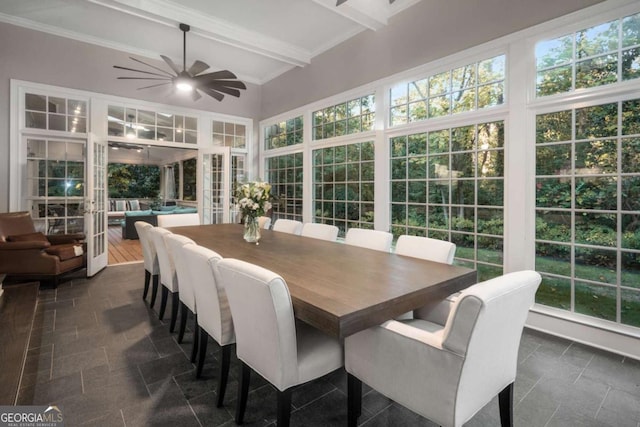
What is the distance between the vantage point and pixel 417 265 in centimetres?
200

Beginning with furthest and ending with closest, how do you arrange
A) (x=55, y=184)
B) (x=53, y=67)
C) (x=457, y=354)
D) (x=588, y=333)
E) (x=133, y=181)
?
(x=133, y=181) < (x=55, y=184) < (x=53, y=67) < (x=588, y=333) < (x=457, y=354)

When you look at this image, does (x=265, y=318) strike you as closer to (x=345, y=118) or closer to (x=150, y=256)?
(x=150, y=256)

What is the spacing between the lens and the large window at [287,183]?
5.76m

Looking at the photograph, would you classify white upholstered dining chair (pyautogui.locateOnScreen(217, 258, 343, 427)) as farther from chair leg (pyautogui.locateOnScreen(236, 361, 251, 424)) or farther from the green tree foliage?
the green tree foliage

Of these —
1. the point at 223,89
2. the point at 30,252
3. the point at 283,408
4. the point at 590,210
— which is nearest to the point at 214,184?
the point at 223,89

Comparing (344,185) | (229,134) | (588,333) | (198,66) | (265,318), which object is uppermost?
(198,66)

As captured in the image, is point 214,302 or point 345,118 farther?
point 345,118

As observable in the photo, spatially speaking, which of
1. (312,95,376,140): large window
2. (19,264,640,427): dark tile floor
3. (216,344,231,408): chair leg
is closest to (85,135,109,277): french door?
(19,264,640,427): dark tile floor

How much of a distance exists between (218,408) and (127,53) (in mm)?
5555

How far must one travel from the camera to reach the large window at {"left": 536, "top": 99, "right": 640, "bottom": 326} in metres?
2.37

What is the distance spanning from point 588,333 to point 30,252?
19.2 feet

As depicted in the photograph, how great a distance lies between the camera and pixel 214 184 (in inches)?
241

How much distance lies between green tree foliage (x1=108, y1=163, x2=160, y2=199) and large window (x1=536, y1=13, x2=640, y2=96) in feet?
44.0

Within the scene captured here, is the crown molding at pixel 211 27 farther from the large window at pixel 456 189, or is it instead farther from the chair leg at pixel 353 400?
the chair leg at pixel 353 400
